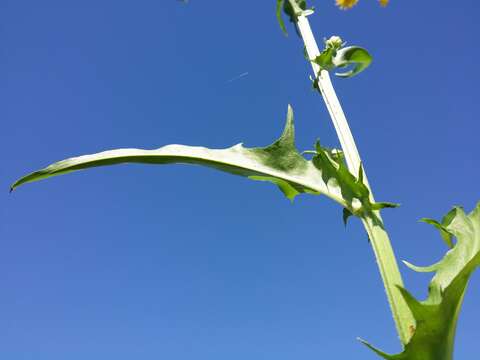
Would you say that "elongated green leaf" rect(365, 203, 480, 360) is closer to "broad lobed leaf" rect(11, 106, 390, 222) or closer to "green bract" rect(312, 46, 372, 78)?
"broad lobed leaf" rect(11, 106, 390, 222)

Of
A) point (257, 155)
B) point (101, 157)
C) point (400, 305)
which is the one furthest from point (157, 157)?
point (400, 305)

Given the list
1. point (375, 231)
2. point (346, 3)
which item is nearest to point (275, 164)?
point (375, 231)

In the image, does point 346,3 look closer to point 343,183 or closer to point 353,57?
point 353,57

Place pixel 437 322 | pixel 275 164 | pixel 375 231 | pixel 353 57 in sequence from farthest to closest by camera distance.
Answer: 1. pixel 353 57
2. pixel 275 164
3. pixel 375 231
4. pixel 437 322

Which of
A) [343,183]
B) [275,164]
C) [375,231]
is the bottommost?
[375,231]

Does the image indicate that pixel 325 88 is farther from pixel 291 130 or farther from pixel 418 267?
pixel 418 267

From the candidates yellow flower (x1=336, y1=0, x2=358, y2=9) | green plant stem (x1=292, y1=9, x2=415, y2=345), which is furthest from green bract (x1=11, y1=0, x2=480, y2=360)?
yellow flower (x1=336, y1=0, x2=358, y2=9)

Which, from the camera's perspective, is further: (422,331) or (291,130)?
(291,130)

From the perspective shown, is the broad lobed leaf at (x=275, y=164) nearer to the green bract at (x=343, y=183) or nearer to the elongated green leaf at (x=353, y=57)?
the green bract at (x=343, y=183)

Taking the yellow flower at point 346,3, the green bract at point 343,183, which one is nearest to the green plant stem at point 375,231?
the green bract at point 343,183
